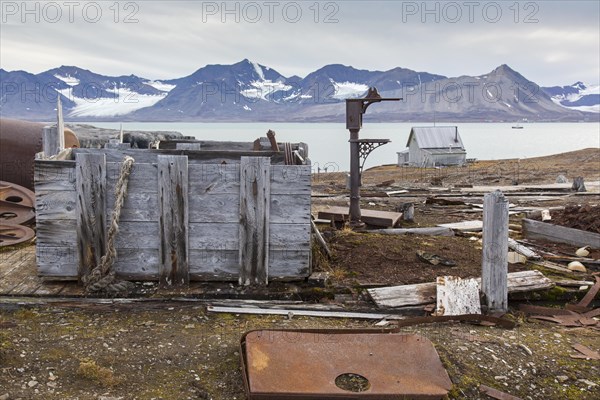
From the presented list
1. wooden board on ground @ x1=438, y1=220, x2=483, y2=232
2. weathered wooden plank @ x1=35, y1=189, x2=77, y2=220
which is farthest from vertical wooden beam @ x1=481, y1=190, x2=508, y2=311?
weathered wooden plank @ x1=35, y1=189, x2=77, y2=220

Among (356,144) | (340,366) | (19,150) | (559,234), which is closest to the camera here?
(340,366)

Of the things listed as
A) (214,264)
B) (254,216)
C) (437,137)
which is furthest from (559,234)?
(437,137)

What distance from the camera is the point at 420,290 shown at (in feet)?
20.1

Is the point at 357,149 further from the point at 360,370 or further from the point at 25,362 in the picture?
the point at 25,362

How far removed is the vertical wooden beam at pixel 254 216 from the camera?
5969 mm

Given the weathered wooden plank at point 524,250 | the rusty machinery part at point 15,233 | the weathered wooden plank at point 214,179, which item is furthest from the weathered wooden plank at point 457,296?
the rusty machinery part at point 15,233

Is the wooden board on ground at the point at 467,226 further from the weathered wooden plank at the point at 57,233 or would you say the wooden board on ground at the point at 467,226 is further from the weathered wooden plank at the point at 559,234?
the weathered wooden plank at the point at 57,233

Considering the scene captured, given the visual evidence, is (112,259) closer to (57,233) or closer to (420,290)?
(57,233)

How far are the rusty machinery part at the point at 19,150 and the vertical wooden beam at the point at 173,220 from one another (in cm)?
652

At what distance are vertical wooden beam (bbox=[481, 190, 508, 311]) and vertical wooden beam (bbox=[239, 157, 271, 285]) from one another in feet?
7.77

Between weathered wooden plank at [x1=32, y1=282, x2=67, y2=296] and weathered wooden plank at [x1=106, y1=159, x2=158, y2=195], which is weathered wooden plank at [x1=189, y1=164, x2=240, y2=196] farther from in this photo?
weathered wooden plank at [x1=32, y1=282, x2=67, y2=296]

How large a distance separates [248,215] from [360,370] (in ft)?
7.60

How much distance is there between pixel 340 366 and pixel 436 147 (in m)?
54.0

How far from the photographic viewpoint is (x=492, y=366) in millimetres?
4656
